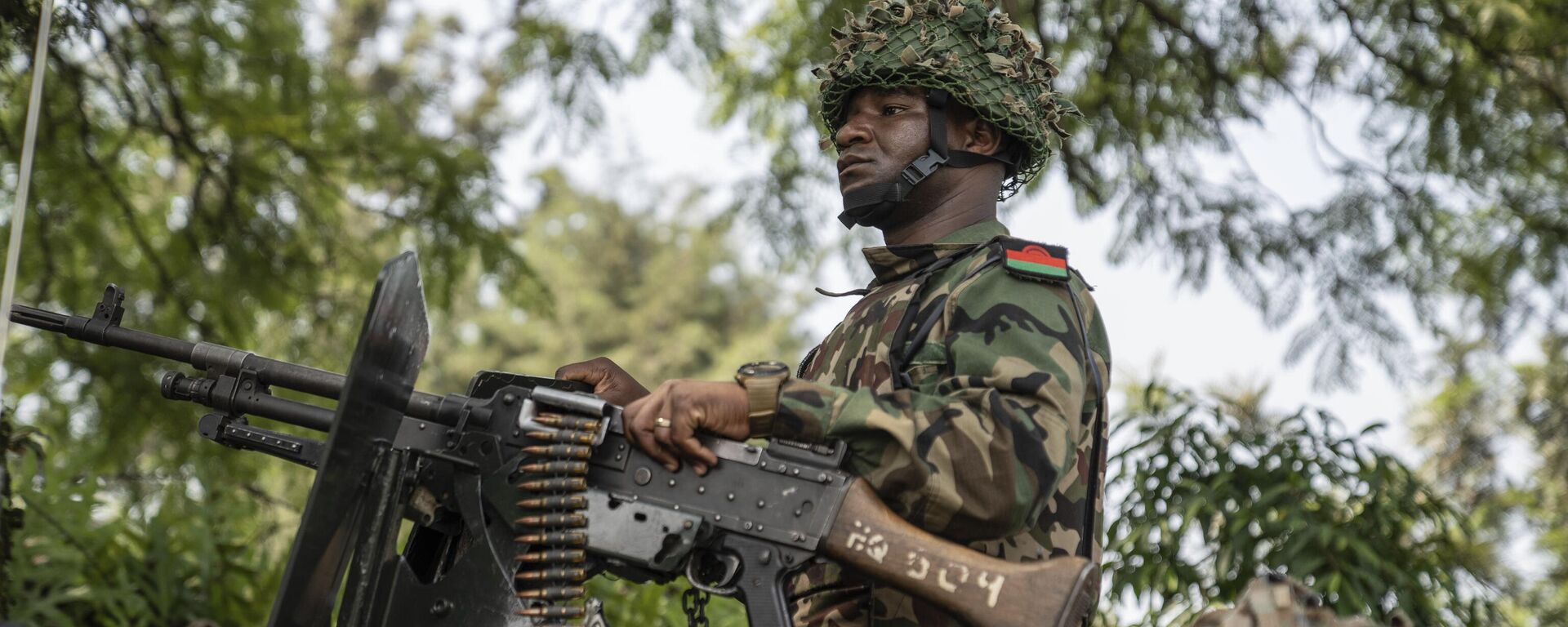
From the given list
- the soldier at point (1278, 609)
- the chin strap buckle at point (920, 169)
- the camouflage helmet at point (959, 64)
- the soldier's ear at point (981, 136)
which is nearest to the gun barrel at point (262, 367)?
the chin strap buckle at point (920, 169)

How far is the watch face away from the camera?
10.5 ft

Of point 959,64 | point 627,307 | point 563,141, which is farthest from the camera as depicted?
point 627,307

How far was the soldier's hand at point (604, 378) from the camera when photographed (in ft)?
12.4

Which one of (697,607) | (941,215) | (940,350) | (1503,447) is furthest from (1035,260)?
(1503,447)

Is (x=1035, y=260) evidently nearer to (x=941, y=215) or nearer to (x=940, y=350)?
(x=940, y=350)

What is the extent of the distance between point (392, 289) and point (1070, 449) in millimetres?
1490

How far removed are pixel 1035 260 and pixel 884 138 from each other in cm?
59

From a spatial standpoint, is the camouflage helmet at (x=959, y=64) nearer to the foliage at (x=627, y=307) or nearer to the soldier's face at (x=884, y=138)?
the soldier's face at (x=884, y=138)

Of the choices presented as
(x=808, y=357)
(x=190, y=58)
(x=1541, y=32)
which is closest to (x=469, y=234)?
(x=190, y=58)

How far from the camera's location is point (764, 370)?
3223mm

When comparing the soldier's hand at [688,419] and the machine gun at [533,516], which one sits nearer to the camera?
the machine gun at [533,516]

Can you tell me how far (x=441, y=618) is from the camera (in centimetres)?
331

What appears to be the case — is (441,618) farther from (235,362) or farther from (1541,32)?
(1541,32)

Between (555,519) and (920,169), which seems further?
(920,169)
